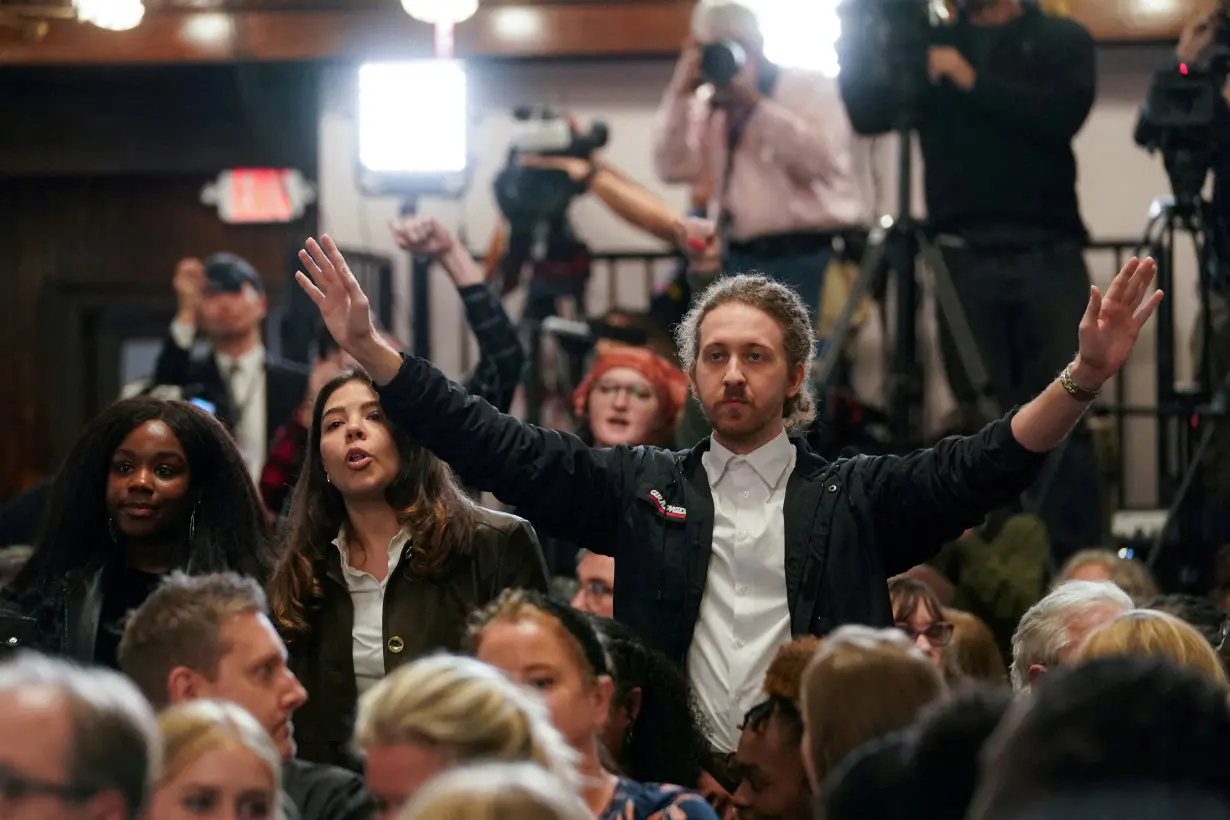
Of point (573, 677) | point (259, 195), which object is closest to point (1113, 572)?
point (573, 677)

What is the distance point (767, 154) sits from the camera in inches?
202

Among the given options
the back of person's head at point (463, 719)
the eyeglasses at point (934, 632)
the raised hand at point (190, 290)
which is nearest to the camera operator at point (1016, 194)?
the eyeglasses at point (934, 632)

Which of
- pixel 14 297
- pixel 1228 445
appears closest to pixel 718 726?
pixel 1228 445

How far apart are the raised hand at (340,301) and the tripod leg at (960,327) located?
1.97 metres

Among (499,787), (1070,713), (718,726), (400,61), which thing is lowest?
(718,726)

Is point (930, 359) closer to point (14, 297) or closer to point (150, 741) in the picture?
point (14, 297)

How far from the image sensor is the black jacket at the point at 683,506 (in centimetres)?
261

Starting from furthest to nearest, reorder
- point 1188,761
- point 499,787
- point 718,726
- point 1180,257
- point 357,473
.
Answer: point 1180,257 → point 357,473 → point 718,726 → point 499,787 → point 1188,761

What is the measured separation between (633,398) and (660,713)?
142cm

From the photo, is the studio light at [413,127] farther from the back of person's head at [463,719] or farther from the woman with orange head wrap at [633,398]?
the back of person's head at [463,719]

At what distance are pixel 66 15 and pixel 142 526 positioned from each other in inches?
167

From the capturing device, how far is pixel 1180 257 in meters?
6.54

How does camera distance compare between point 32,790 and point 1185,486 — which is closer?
point 32,790

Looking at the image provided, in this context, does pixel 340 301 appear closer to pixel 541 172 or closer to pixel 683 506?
pixel 683 506
